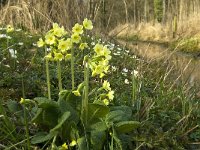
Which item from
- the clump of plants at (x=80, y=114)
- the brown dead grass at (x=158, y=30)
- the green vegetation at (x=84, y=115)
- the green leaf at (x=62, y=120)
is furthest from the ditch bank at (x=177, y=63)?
the brown dead grass at (x=158, y=30)

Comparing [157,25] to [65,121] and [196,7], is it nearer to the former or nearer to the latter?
[196,7]

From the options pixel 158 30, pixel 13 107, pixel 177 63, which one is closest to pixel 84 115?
pixel 13 107

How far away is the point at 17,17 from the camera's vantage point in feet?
24.4

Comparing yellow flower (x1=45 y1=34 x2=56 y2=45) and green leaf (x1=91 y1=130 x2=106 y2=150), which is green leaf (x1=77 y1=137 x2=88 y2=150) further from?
yellow flower (x1=45 y1=34 x2=56 y2=45)

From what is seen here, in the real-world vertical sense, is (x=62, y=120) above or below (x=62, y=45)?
below

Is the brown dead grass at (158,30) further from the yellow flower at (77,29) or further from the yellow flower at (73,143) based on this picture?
the yellow flower at (73,143)

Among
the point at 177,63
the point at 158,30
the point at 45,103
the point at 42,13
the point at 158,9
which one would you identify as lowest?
the point at 158,30

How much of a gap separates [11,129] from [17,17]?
5441 mm

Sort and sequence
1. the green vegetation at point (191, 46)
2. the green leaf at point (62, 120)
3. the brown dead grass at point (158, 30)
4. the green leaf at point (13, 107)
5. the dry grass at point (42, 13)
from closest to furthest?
the green leaf at point (62, 120) → the green leaf at point (13, 107) → the dry grass at point (42, 13) → the green vegetation at point (191, 46) → the brown dead grass at point (158, 30)

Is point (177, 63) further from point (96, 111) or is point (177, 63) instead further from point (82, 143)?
point (82, 143)

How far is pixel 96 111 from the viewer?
7.33 ft

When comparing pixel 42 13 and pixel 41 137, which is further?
pixel 42 13

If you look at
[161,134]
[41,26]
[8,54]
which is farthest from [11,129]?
[41,26]

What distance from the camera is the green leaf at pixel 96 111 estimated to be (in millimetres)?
2199
